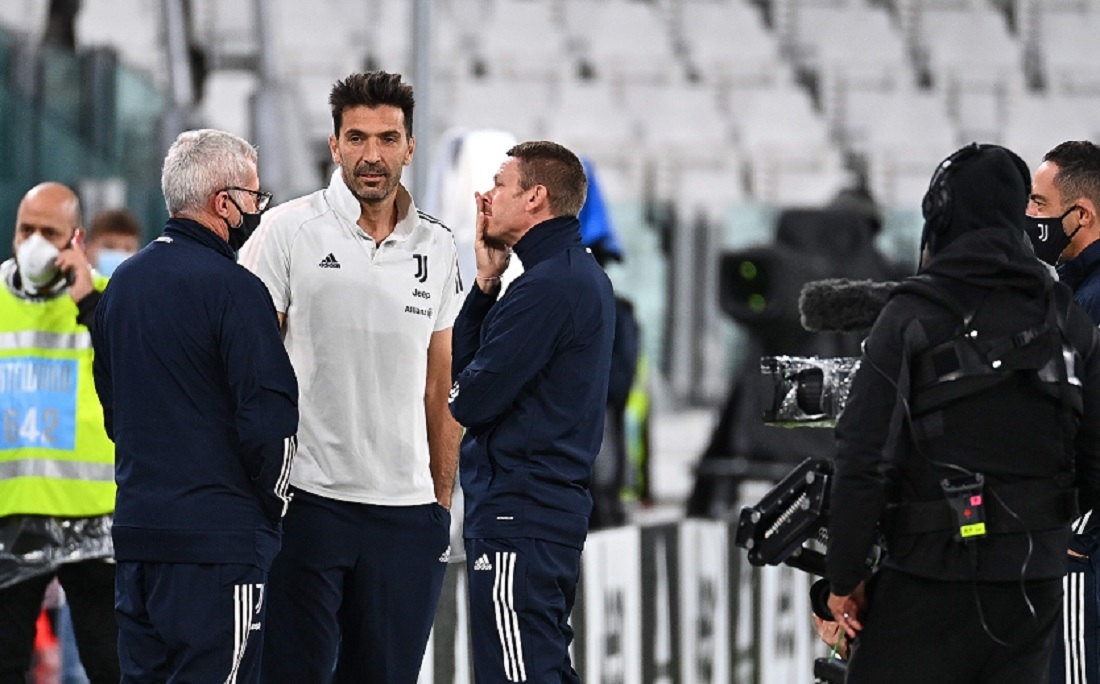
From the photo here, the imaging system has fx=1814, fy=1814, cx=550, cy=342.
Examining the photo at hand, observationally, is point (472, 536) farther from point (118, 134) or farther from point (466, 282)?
point (118, 134)

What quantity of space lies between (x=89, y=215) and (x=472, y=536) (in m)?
4.77

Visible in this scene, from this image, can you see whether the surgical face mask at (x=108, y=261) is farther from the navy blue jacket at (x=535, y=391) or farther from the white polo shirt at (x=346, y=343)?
the navy blue jacket at (x=535, y=391)

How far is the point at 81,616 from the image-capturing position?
4898 mm

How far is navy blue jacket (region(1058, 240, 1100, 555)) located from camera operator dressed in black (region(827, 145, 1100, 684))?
755 mm

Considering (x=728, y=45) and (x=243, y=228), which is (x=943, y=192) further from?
(x=728, y=45)

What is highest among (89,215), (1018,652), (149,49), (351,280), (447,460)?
(149,49)

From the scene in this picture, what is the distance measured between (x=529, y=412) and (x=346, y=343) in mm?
443

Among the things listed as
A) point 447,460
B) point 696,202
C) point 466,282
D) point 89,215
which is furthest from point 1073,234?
point 696,202

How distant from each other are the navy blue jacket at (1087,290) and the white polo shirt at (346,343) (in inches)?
59.8

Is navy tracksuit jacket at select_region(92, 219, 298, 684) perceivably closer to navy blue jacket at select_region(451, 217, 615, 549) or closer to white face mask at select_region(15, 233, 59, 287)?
navy blue jacket at select_region(451, 217, 615, 549)

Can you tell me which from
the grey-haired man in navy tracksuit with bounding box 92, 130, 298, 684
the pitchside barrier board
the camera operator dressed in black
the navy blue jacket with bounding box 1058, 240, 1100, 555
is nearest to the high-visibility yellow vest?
the pitchside barrier board

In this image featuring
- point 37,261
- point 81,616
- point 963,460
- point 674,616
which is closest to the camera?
point 963,460

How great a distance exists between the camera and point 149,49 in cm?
1252

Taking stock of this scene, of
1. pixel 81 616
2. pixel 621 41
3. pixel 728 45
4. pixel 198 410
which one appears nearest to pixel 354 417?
pixel 198 410
